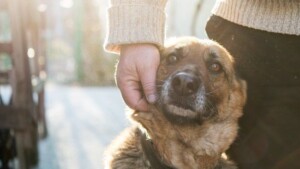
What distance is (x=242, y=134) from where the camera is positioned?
2.90m

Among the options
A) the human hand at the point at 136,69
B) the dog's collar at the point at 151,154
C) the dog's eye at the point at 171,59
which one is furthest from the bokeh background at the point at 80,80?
the dog's collar at the point at 151,154

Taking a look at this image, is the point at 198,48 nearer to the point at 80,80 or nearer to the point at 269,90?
the point at 269,90

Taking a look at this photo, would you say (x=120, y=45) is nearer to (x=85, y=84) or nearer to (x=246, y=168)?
(x=246, y=168)

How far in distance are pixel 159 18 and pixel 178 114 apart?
0.61m

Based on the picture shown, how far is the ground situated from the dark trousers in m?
2.82

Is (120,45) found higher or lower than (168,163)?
higher

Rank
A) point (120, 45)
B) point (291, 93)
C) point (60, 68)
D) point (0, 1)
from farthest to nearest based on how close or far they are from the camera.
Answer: point (60, 68)
point (0, 1)
point (291, 93)
point (120, 45)

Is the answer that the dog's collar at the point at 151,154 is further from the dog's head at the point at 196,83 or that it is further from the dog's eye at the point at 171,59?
the dog's eye at the point at 171,59

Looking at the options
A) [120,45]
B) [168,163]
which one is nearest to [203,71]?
[168,163]

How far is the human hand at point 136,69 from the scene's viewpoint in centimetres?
228

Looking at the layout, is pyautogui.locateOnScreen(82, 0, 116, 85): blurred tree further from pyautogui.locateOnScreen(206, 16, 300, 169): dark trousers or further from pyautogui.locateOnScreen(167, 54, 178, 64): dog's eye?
pyautogui.locateOnScreen(206, 16, 300, 169): dark trousers

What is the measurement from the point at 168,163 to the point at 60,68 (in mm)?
12872

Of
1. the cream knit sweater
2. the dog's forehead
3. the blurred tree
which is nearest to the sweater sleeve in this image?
the cream knit sweater

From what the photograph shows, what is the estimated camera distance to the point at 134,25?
7.66ft
